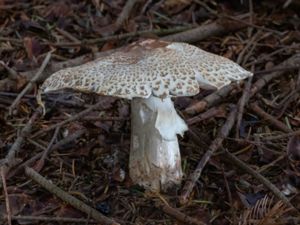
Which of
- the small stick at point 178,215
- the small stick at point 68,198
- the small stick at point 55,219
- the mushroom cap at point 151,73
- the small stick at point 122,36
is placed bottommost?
the small stick at point 55,219

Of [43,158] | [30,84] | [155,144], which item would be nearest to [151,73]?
[155,144]

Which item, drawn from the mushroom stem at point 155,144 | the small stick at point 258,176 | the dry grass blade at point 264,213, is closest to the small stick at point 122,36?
the mushroom stem at point 155,144

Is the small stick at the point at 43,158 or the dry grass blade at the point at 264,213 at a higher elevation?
the dry grass blade at the point at 264,213

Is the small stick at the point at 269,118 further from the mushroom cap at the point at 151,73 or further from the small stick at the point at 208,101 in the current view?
the mushroom cap at the point at 151,73

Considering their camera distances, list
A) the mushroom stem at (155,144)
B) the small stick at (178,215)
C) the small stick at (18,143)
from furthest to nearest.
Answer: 1. the small stick at (18,143)
2. the mushroom stem at (155,144)
3. the small stick at (178,215)

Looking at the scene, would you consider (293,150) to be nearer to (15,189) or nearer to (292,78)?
(292,78)

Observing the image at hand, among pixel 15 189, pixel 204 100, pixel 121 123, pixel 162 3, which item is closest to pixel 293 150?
pixel 204 100

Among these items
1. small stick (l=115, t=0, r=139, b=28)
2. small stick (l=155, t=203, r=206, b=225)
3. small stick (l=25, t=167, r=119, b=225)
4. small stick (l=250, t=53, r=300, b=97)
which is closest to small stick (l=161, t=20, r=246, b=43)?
small stick (l=115, t=0, r=139, b=28)
